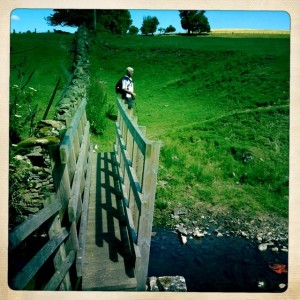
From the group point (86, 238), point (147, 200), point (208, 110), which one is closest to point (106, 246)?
point (86, 238)

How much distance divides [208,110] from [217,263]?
297 inches

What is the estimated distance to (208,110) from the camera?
11680 millimetres

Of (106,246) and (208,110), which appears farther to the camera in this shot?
(208,110)

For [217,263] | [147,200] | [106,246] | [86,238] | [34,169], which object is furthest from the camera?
[217,263]

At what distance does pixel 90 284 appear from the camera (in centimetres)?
281

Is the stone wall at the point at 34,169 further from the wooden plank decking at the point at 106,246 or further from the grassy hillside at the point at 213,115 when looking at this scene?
the grassy hillside at the point at 213,115

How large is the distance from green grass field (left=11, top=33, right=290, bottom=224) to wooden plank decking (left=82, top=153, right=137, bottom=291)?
2020 mm

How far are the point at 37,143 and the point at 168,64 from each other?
11834 millimetres

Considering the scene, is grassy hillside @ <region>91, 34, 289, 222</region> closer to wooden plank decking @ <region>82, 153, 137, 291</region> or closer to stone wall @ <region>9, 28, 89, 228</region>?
wooden plank decking @ <region>82, 153, 137, 291</region>

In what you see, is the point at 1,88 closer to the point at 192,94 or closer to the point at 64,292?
the point at 64,292

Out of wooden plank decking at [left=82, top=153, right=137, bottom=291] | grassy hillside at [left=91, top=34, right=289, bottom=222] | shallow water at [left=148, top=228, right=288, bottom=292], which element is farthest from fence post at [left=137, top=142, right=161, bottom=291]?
shallow water at [left=148, top=228, right=288, bottom=292]

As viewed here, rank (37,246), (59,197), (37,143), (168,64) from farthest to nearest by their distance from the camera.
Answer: (168,64) → (37,143) → (37,246) → (59,197)

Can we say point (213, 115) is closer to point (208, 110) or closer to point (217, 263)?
point (208, 110)

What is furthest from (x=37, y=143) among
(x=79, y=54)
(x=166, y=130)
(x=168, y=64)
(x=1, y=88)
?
(x=168, y=64)
